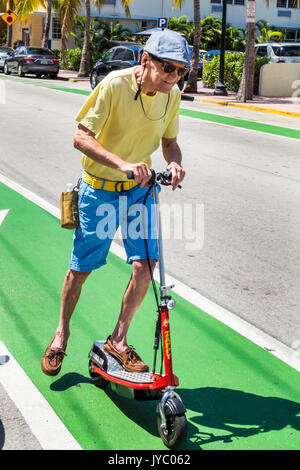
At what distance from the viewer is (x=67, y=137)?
14.0m

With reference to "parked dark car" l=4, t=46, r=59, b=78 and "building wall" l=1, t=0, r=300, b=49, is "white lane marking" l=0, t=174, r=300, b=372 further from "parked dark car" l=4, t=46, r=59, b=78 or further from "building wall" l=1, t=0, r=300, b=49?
"building wall" l=1, t=0, r=300, b=49

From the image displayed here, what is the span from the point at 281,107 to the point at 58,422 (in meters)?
20.7

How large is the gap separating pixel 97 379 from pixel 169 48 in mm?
1874

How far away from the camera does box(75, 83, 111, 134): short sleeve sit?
3.54 meters

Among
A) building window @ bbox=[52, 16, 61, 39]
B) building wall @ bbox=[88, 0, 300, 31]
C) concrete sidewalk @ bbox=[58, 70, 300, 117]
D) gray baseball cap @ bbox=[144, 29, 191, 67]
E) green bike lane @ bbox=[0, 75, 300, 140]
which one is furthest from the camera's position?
building window @ bbox=[52, 16, 61, 39]

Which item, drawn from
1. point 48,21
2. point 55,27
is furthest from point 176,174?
point 55,27

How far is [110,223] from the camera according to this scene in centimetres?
382

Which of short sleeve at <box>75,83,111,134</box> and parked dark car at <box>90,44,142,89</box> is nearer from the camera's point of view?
short sleeve at <box>75,83,111,134</box>

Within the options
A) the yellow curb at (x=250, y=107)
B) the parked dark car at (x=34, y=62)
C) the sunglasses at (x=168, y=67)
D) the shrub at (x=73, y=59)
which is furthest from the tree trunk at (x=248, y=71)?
the shrub at (x=73, y=59)

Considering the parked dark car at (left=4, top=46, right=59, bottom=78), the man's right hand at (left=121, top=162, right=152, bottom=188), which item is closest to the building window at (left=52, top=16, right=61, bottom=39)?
the parked dark car at (left=4, top=46, right=59, bottom=78)

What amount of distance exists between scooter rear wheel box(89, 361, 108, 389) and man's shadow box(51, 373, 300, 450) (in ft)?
0.14

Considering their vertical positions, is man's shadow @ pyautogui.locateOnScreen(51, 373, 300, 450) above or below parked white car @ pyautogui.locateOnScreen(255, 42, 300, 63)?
below

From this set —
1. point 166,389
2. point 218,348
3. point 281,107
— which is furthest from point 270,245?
point 281,107

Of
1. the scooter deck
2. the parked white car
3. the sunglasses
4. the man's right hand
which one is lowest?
the scooter deck
